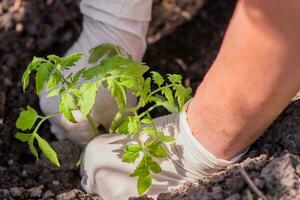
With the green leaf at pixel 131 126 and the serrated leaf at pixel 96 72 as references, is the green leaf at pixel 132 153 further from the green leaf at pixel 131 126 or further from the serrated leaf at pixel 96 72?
the serrated leaf at pixel 96 72

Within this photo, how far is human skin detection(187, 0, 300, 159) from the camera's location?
1160mm

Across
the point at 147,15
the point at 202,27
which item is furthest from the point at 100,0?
the point at 202,27

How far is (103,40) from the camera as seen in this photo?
1.83 meters

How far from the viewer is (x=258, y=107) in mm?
1281

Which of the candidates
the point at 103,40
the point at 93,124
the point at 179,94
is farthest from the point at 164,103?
the point at 103,40

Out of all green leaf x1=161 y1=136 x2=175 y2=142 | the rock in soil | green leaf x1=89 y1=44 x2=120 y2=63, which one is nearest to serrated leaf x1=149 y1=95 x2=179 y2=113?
green leaf x1=161 y1=136 x2=175 y2=142

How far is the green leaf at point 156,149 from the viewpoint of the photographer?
1.42 m

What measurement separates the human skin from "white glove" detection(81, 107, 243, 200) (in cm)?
3

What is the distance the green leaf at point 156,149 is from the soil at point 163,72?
107 millimetres

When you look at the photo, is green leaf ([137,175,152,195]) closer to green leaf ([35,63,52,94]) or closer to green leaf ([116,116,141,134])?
green leaf ([116,116,141,134])

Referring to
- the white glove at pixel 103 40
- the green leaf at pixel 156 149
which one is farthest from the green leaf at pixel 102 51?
the green leaf at pixel 156 149

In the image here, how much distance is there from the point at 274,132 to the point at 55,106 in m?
0.67

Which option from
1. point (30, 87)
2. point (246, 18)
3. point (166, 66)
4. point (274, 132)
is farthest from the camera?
point (166, 66)

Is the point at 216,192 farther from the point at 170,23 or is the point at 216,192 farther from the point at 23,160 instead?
the point at 170,23
